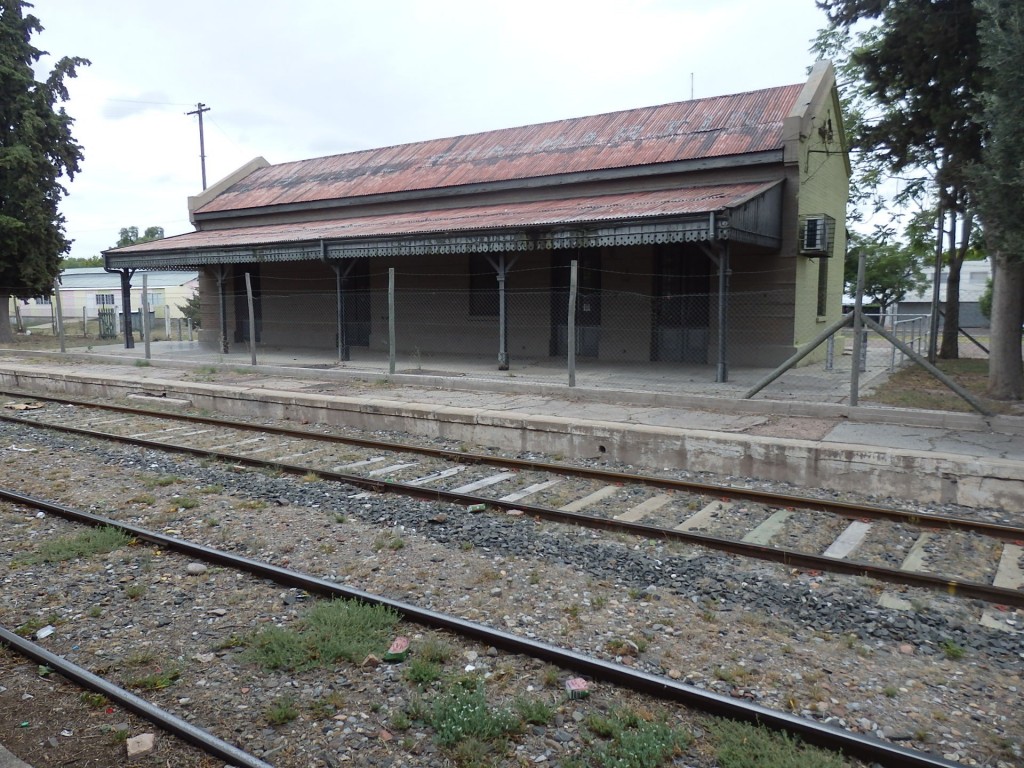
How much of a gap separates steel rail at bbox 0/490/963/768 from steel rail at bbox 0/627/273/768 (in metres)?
1.42

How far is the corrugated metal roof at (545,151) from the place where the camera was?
56.7ft

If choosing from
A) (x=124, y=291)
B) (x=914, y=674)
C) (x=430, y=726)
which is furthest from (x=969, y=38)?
(x=124, y=291)

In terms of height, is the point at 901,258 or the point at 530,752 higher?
the point at 901,258

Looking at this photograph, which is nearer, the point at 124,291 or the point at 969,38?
the point at 969,38

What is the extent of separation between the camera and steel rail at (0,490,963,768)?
3.28 m

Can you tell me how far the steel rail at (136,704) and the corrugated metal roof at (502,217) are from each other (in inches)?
441

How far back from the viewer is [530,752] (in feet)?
11.1

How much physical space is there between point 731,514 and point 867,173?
21.9 m

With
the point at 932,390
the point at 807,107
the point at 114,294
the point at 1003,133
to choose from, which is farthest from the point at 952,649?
the point at 114,294

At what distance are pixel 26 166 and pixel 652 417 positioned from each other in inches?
1031

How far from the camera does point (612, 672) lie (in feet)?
12.8

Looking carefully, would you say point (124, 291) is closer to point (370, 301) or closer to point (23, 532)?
point (370, 301)

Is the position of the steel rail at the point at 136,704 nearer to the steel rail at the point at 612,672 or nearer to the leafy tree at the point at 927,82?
the steel rail at the point at 612,672

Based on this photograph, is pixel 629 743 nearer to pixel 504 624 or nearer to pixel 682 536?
pixel 504 624
